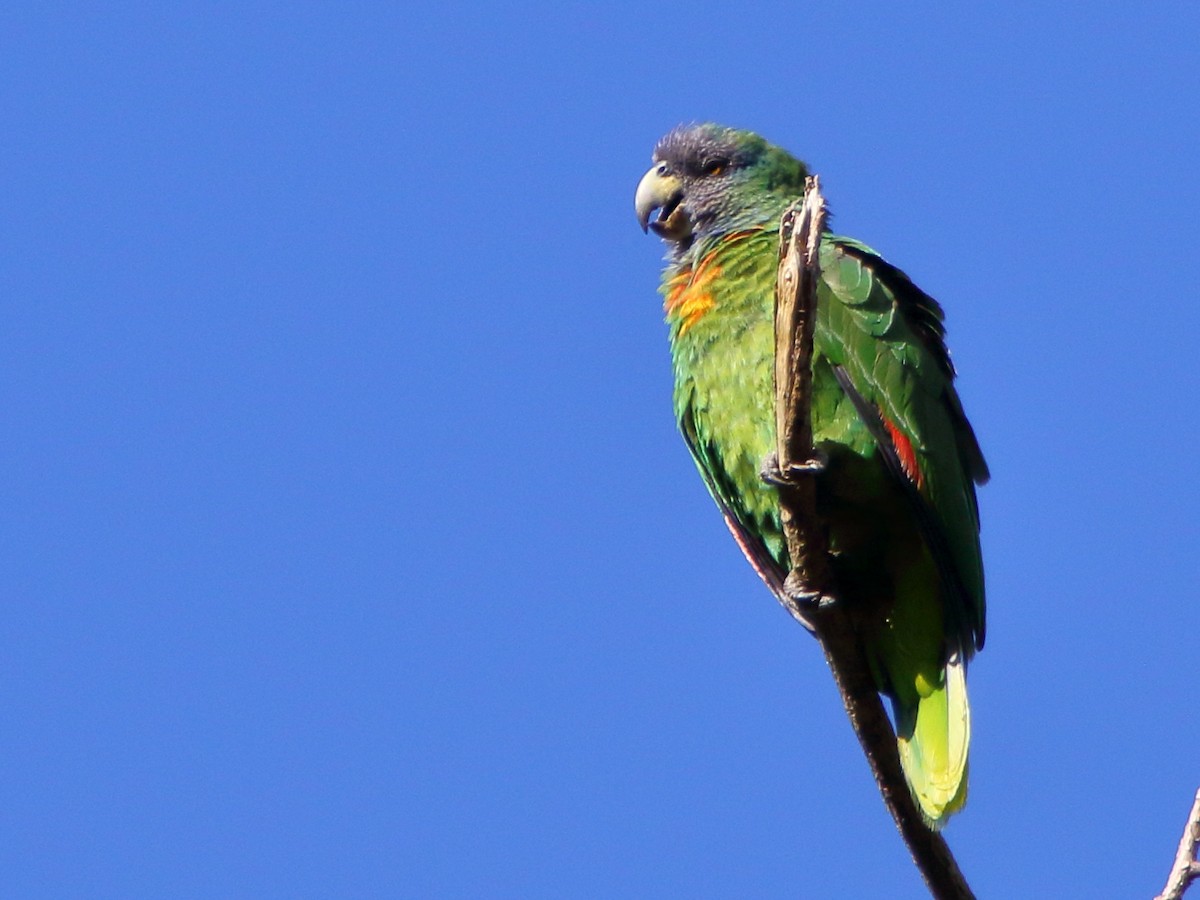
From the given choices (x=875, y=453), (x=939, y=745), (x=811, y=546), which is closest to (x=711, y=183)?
(x=875, y=453)

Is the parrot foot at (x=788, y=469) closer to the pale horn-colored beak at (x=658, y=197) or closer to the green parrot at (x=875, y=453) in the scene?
the green parrot at (x=875, y=453)

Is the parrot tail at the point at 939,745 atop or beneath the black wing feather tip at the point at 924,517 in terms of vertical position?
beneath

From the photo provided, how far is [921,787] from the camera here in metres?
4.27

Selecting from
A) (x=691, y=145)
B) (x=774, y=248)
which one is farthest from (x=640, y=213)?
(x=774, y=248)

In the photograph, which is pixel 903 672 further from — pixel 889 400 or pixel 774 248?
pixel 774 248

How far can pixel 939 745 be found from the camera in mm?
4375

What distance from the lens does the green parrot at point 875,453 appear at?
454cm

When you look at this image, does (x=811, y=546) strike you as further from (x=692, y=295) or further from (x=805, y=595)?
(x=692, y=295)

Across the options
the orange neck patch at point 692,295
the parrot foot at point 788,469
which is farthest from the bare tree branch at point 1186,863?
the orange neck patch at point 692,295

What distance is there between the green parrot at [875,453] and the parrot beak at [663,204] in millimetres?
709

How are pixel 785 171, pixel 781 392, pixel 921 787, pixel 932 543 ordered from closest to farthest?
pixel 781 392, pixel 921 787, pixel 932 543, pixel 785 171

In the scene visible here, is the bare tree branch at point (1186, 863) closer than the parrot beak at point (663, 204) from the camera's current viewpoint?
Yes

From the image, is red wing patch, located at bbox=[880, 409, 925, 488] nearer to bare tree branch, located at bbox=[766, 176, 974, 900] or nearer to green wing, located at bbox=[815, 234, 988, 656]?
green wing, located at bbox=[815, 234, 988, 656]

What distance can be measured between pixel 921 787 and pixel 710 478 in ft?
4.60
